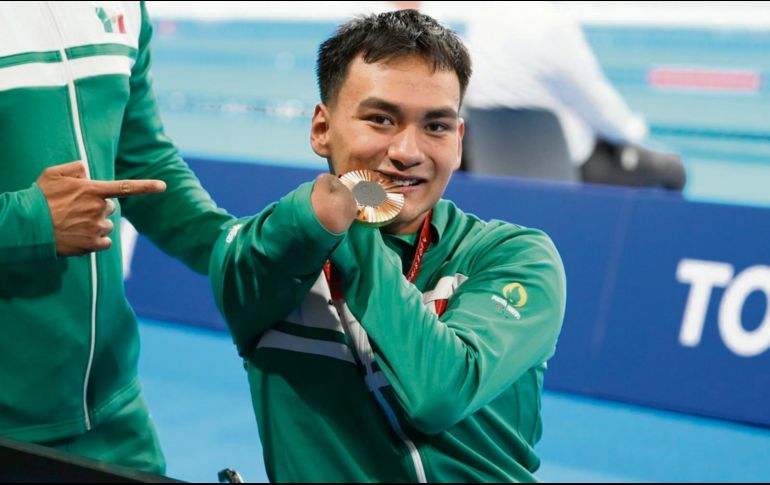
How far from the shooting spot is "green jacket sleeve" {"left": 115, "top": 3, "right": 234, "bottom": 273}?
2133mm

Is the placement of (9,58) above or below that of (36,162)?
above

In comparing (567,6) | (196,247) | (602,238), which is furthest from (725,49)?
(196,247)

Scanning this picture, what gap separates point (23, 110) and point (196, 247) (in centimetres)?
43

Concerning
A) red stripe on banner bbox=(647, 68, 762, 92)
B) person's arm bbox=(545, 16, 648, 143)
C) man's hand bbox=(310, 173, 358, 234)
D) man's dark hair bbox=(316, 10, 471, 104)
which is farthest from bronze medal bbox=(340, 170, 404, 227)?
red stripe on banner bbox=(647, 68, 762, 92)

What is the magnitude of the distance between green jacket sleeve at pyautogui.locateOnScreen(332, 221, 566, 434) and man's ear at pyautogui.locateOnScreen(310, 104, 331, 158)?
28cm

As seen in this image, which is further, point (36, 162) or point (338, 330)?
point (36, 162)

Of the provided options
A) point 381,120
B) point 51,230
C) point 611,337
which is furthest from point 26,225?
point 611,337

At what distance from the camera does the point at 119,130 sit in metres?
2.04

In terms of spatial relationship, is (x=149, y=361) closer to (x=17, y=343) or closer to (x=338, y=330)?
(x=17, y=343)

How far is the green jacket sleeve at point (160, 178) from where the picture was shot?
7.00 feet

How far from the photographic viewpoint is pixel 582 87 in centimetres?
484

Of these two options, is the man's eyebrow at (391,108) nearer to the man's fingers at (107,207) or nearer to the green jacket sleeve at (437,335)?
the green jacket sleeve at (437,335)

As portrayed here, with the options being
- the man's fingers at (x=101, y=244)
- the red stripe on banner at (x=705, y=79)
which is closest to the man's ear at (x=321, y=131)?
the man's fingers at (x=101, y=244)

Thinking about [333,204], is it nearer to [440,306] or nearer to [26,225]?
[440,306]
